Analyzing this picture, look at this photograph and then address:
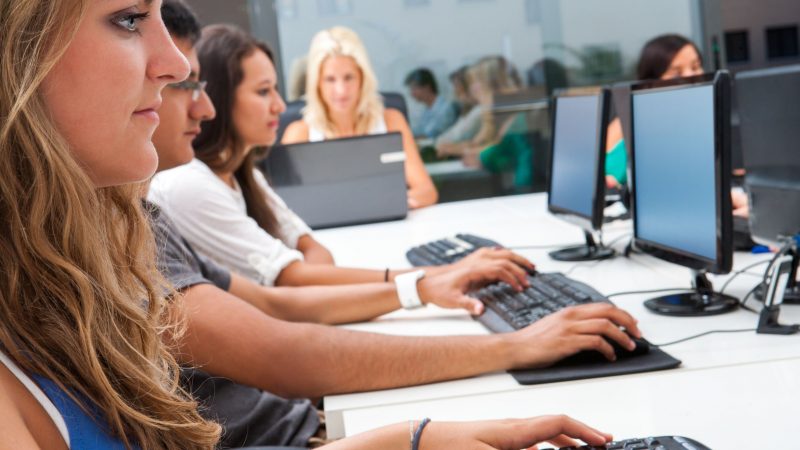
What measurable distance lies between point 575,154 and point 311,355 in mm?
1153

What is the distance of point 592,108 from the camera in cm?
228

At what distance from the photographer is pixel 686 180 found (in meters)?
1.76

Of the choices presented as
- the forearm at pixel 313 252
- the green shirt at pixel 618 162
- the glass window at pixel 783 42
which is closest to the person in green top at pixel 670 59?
the green shirt at pixel 618 162

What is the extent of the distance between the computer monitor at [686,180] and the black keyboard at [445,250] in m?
0.58

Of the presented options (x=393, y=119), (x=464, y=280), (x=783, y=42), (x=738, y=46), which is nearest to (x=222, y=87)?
(x=464, y=280)

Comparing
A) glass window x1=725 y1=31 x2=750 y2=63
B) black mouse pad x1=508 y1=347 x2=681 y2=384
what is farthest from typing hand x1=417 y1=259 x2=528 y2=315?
glass window x1=725 y1=31 x2=750 y2=63

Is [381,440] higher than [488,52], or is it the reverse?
[488,52]

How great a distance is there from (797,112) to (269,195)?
1429 mm

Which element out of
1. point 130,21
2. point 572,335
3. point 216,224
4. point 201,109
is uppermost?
point 130,21

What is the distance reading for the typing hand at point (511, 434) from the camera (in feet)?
3.43

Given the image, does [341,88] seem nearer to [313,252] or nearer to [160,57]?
[313,252]

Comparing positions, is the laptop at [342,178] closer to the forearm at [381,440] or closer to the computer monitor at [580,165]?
the computer monitor at [580,165]

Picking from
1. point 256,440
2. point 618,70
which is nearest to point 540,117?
point 618,70

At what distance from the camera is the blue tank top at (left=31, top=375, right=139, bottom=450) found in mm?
779
